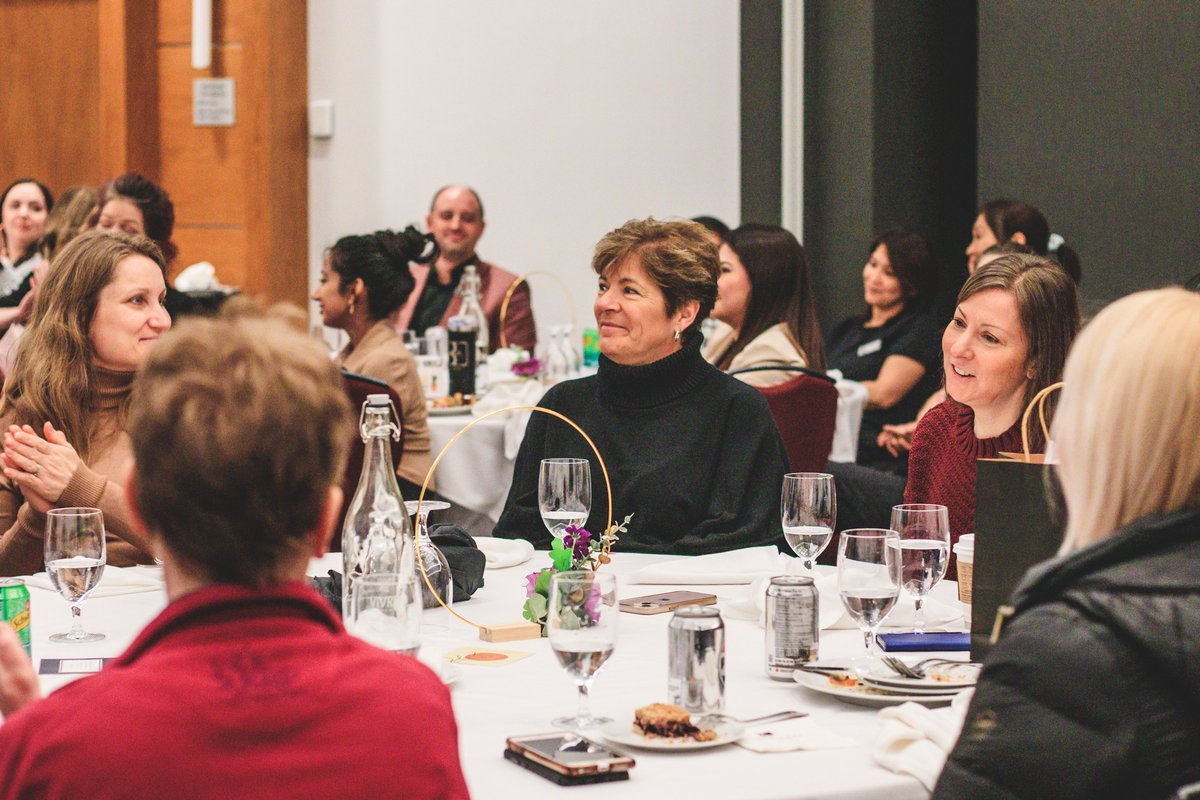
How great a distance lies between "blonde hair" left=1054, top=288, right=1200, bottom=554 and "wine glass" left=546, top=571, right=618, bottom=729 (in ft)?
1.71

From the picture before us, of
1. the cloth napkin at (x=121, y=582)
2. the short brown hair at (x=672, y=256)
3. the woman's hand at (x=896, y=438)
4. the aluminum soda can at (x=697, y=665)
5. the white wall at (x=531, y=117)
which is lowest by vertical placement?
the woman's hand at (x=896, y=438)

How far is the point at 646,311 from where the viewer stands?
3068 mm

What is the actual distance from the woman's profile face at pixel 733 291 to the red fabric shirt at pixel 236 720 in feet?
12.1

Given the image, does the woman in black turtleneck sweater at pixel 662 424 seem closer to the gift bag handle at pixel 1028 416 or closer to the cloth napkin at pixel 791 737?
the gift bag handle at pixel 1028 416

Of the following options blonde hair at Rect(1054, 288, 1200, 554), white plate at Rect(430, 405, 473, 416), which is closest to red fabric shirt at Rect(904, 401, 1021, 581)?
blonde hair at Rect(1054, 288, 1200, 554)

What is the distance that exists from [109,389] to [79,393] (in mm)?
61


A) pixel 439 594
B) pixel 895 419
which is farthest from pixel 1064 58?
pixel 439 594

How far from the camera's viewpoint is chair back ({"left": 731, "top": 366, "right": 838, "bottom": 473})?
3.85 metres

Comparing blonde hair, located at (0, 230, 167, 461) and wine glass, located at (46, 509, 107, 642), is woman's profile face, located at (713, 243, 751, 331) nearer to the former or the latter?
blonde hair, located at (0, 230, 167, 461)

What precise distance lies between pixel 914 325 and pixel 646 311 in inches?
124

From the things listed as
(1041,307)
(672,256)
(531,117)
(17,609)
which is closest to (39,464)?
(17,609)

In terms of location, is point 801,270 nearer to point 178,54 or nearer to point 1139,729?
point 1139,729

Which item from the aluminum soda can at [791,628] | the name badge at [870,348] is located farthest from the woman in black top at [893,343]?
the aluminum soda can at [791,628]

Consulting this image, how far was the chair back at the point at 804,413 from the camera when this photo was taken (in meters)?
3.85
